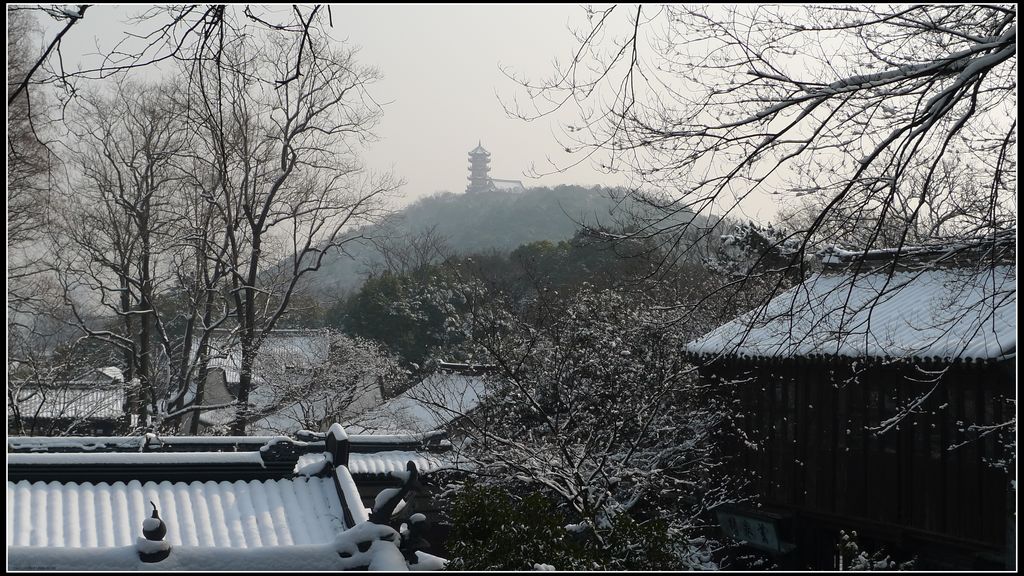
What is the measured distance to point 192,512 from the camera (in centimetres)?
735

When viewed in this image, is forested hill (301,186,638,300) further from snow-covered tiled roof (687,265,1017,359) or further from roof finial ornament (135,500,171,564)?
roof finial ornament (135,500,171,564)

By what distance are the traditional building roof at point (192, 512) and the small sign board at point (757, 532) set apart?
4.78m

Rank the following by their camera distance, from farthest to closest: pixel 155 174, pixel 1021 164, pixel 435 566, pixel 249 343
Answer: pixel 249 343 < pixel 155 174 < pixel 435 566 < pixel 1021 164

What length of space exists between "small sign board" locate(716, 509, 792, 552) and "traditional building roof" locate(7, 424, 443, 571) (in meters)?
4.78

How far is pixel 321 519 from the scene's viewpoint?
7461mm

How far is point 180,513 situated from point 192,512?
10cm

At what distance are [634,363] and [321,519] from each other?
4.52 meters

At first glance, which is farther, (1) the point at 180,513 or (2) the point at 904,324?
(2) the point at 904,324

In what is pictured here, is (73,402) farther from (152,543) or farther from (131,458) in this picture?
(152,543)

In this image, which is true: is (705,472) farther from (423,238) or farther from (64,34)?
(423,238)

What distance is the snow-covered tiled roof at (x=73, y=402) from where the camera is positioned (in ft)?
51.5

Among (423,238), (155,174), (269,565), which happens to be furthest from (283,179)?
(269,565)

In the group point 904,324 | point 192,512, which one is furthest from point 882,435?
point 192,512

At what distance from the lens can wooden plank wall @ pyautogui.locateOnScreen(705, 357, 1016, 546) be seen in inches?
312
